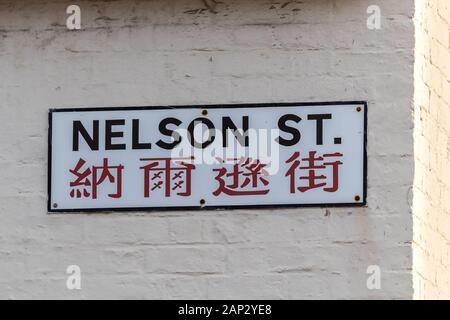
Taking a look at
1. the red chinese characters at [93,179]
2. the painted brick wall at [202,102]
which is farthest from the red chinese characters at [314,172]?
the red chinese characters at [93,179]

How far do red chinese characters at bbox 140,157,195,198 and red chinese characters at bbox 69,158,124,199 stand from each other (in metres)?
0.13

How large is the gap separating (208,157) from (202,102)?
25 cm

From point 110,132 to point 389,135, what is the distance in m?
1.23

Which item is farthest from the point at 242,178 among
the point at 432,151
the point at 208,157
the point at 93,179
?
the point at 432,151

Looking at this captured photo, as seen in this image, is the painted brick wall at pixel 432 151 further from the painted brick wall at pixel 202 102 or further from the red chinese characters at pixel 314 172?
the red chinese characters at pixel 314 172

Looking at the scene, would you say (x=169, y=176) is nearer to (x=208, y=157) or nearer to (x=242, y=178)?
(x=208, y=157)

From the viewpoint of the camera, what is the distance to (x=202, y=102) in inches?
303

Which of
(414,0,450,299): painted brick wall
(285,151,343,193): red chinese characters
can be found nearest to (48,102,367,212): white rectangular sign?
(285,151,343,193): red chinese characters

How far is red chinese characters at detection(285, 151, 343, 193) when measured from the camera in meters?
7.55

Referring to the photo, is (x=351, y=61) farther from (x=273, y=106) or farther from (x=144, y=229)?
(x=144, y=229)

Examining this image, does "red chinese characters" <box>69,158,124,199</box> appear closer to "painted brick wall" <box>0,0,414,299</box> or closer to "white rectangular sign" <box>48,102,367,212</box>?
"white rectangular sign" <box>48,102,367,212</box>

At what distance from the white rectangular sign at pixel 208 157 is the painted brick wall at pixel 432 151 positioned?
295 millimetres

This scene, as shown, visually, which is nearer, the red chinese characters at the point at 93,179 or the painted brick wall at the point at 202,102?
the painted brick wall at the point at 202,102

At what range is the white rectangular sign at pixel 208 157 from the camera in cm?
756
